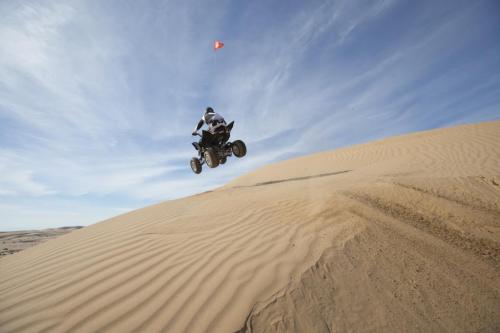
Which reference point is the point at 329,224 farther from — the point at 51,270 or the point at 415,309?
Answer: the point at 51,270

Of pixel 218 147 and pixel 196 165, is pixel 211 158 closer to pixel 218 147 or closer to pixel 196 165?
pixel 218 147

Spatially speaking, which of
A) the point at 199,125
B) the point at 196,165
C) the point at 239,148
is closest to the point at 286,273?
the point at 239,148

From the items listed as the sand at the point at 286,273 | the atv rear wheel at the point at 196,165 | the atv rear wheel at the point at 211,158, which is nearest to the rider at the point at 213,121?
the atv rear wheel at the point at 211,158

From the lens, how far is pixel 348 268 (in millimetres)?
2453

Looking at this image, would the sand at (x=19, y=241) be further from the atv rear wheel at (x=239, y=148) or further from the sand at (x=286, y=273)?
the atv rear wheel at (x=239, y=148)

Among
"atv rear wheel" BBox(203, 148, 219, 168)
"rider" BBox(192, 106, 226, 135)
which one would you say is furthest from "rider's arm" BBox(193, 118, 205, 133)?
"atv rear wheel" BBox(203, 148, 219, 168)

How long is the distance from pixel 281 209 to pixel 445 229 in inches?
93.3

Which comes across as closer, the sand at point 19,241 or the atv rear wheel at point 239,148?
the sand at point 19,241

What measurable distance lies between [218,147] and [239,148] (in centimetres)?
76

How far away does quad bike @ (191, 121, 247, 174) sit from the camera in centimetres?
816

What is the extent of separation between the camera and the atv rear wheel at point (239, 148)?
8.67 m

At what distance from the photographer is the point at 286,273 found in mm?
2359

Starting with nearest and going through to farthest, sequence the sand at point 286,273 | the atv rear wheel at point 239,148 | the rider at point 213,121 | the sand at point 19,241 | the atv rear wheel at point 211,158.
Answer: the sand at point 286,273 → the sand at point 19,241 → the rider at point 213,121 → the atv rear wheel at point 211,158 → the atv rear wheel at point 239,148

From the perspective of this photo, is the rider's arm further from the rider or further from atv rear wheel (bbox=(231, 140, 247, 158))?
atv rear wheel (bbox=(231, 140, 247, 158))
